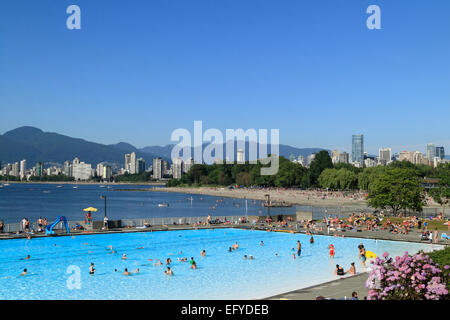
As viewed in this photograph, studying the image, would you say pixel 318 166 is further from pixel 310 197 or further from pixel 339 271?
pixel 339 271

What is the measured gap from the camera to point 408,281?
11.9 metres

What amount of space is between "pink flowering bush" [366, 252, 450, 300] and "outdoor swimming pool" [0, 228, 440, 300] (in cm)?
917

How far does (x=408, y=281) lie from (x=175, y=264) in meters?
19.5

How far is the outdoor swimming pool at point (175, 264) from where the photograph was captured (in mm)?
22047

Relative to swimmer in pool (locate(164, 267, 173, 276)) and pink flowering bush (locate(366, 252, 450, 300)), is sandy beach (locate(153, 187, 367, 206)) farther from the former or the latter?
pink flowering bush (locate(366, 252, 450, 300))

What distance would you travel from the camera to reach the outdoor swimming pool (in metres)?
22.0

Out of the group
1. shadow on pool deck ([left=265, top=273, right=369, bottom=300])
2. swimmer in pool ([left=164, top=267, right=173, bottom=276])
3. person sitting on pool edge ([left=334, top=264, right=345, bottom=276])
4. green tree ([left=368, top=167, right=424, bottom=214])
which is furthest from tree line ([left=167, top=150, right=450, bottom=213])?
swimmer in pool ([left=164, top=267, right=173, bottom=276])

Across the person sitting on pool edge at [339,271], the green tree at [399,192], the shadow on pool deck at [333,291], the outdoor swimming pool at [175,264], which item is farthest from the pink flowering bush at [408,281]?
the green tree at [399,192]

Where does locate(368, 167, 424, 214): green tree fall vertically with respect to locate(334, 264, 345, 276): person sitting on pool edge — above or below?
above
